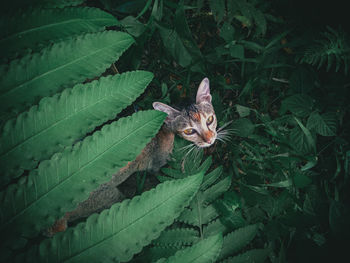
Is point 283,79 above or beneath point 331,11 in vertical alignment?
beneath

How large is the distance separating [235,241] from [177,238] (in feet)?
1.22

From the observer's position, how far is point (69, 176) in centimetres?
69

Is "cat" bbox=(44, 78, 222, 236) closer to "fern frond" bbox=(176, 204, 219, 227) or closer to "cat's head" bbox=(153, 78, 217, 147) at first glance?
"cat's head" bbox=(153, 78, 217, 147)

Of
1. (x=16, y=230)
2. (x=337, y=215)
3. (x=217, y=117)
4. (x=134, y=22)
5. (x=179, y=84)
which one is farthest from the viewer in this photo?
(x=179, y=84)

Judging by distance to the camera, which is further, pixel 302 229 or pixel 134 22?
pixel 134 22

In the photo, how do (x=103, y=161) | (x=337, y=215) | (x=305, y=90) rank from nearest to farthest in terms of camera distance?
(x=103, y=161)
(x=337, y=215)
(x=305, y=90)

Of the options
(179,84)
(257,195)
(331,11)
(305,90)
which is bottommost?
(257,195)

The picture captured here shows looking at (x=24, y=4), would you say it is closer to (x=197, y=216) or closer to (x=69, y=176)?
(x=69, y=176)

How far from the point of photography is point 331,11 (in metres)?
2.25

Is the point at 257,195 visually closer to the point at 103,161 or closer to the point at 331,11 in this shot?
the point at 103,161

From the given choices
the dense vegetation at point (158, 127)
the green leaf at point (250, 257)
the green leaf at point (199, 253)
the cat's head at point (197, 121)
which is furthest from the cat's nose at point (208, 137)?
the green leaf at point (199, 253)

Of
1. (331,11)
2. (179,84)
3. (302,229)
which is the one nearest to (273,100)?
(331,11)

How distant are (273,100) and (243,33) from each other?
94 cm

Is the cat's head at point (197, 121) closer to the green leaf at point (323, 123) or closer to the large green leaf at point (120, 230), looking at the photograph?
the green leaf at point (323, 123)
